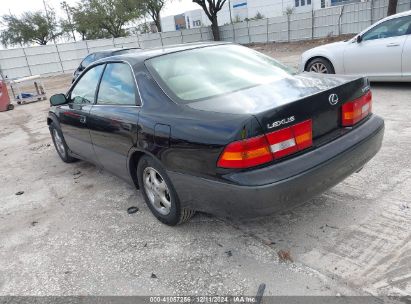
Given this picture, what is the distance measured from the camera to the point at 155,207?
3.50 metres

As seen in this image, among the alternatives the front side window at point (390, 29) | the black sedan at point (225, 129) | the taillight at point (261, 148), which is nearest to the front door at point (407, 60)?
the front side window at point (390, 29)

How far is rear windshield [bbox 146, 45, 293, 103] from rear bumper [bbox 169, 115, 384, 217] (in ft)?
2.39

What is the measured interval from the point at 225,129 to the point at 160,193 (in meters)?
1.16

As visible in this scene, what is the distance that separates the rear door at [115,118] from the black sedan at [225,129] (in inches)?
0.4

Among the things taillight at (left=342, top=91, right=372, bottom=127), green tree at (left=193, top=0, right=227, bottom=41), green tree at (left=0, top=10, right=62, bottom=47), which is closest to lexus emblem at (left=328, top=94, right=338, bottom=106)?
taillight at (left=342, top=91, right=372, bottom=127)

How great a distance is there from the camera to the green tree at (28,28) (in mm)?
45562

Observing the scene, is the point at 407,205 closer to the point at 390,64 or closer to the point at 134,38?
the point at 390,64

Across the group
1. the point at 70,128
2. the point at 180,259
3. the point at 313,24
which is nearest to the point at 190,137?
the point at 180,259

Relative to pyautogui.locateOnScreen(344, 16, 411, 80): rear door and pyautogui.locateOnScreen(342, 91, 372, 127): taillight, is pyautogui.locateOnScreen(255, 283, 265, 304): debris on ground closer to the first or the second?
pyautogui.locateOnScreen(342, 91, 372, 127): taillight

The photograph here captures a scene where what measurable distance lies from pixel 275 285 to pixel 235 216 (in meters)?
0.53

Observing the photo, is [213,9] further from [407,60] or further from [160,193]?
[160,193]

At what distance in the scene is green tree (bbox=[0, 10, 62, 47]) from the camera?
45.6 meters

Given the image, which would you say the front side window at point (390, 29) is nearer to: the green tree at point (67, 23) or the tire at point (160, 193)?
the tire at point (160, 193)

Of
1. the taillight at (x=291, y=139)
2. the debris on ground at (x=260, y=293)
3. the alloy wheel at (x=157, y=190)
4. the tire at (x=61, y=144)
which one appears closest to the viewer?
the debris on ground at (x=260, y=293)
